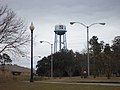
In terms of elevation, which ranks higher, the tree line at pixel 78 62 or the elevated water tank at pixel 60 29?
the elevated water tank at pixel 60 29

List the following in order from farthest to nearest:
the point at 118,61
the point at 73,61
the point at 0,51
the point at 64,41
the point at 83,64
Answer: the point at 64,41
the point at 73,61
the point at 83,64
the point at 118,61
the point at 0,51

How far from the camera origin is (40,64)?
430 feet

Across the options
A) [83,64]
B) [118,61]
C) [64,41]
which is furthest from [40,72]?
[118,61]

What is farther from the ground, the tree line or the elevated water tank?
the elevated water tank

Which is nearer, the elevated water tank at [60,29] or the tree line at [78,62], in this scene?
the tree line at [78,62]

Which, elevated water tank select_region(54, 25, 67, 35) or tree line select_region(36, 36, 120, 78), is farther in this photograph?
elevated water tank select_region(54, 25, 67, 35)

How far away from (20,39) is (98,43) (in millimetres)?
74609

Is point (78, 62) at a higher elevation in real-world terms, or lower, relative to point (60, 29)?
lower

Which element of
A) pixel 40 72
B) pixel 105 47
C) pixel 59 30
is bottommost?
pixel 40 72

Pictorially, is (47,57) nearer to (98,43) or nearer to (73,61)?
(73,61)

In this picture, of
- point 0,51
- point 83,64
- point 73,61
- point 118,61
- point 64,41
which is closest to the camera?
point 0,51

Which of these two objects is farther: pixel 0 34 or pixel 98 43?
pixel 98 43

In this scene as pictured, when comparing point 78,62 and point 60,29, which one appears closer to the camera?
point 78,62

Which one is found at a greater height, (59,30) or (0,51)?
(59,30)
